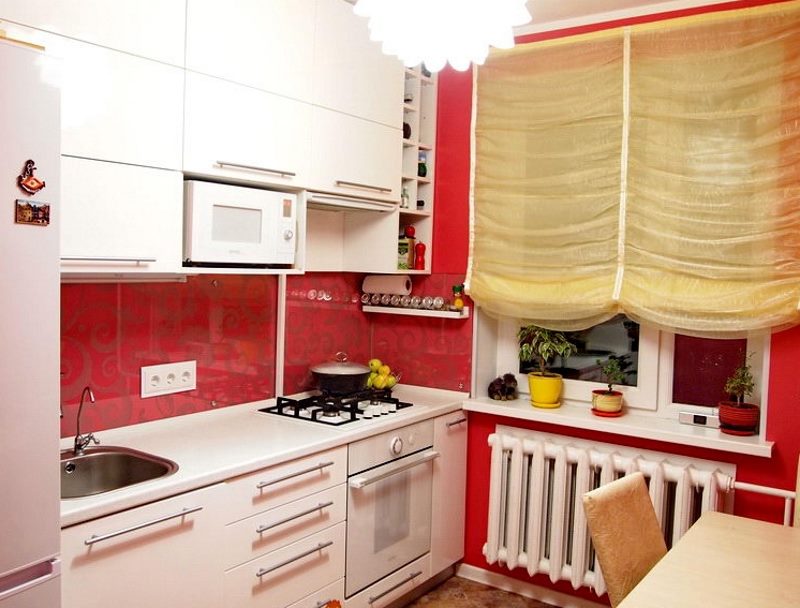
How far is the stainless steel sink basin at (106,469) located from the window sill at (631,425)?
1541 millimetres

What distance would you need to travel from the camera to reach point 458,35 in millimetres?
1621

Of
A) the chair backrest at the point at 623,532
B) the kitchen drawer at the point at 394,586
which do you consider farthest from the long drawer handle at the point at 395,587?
the chair backrest at the point at 623,532

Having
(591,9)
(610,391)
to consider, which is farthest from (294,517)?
(591,9)

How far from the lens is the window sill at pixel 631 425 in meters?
2.74

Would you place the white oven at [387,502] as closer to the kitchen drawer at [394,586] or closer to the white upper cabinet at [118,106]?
the kitchen drawer at [394,586]

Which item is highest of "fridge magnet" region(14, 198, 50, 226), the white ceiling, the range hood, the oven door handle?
the white ceiling

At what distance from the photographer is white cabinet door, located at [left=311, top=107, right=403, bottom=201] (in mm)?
2785

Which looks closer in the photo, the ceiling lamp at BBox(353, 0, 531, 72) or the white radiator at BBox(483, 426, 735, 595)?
the ceiling lamp at BBox(353, 0, 531, 72)

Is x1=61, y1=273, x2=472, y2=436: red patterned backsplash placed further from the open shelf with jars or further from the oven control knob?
the oven control knob

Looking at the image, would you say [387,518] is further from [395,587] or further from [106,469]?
[106,469]

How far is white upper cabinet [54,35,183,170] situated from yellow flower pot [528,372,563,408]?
1.84 meters

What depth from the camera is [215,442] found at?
246 centimetres

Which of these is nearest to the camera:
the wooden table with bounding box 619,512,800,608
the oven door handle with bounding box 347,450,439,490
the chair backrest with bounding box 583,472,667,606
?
the wooden table with bounding box 619,512,800,608

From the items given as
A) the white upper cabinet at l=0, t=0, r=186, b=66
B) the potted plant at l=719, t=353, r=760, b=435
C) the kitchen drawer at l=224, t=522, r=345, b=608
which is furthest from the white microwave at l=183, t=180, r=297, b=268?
the potted plant at l=719, t=353, r=760, b=435
